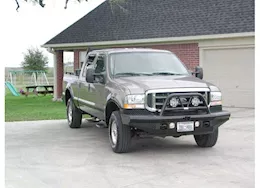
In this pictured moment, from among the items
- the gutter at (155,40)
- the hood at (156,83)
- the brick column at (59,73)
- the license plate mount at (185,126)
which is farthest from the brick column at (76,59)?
the license plate mount at (185,126)

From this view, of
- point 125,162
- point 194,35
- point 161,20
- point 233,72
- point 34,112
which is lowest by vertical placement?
point 34,112

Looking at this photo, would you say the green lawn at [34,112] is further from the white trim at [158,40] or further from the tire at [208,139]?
the tire at [208,139]

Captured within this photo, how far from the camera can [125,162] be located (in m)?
6.70

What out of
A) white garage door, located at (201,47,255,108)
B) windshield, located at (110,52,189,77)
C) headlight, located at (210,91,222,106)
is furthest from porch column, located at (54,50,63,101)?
headlight, located at (210,91,222,106)

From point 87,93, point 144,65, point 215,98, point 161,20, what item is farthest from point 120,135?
point 161,20

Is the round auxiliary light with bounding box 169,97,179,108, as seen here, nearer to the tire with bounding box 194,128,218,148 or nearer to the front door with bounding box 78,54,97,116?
the tire with bounding box 194,128,218,148

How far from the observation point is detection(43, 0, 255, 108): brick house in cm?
1489

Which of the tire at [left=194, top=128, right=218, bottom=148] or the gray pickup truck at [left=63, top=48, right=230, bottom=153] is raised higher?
the gray pickup truck at [left=63, top=48, right=230, bottom=153]

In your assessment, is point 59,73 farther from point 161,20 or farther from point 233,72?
point 233,72

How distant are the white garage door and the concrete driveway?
16.7ft

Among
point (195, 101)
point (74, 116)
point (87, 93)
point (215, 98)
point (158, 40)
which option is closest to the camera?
point (195, 101)

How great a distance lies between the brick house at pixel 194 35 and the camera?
1489cm

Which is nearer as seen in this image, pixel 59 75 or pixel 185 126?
pixel 185 126

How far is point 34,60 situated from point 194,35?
31.7 metres
